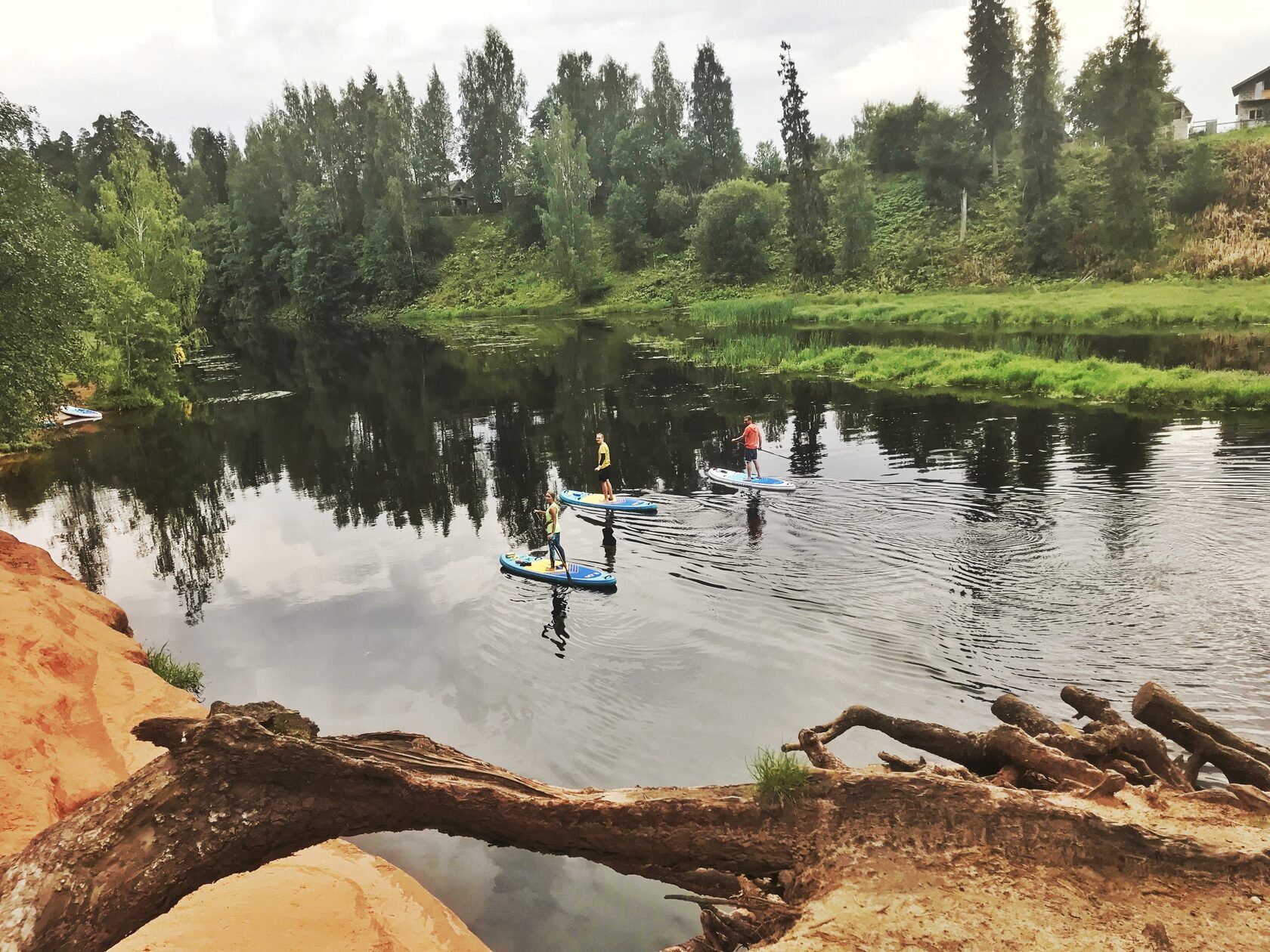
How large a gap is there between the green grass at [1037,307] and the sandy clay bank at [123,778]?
50833 mm

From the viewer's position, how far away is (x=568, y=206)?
8619 cm

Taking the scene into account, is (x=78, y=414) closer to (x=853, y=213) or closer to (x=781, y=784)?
(x=781, y=784)

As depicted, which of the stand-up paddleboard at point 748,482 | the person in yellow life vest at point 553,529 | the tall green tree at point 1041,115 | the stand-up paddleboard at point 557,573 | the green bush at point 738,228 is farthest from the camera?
the green bush at point 738,228

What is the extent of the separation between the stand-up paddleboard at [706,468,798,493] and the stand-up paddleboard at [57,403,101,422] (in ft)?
116

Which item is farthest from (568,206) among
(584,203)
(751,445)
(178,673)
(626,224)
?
(178,673)

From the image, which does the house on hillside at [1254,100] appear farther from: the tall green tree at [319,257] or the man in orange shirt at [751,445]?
the tall green tree at [319,257]

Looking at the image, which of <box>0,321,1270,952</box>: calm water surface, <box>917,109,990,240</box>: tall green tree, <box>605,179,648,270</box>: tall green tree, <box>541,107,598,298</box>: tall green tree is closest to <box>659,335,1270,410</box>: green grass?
<box>0,321,1270,952</box>: calm water surface

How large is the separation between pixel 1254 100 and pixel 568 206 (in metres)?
71.6

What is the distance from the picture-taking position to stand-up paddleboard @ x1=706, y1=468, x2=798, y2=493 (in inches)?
955

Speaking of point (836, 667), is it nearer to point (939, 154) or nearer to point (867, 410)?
point (867, 410)

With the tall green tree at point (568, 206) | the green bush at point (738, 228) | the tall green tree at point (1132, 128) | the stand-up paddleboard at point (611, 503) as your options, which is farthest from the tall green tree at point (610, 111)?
the stand-up paddleboard at point (611, 503)

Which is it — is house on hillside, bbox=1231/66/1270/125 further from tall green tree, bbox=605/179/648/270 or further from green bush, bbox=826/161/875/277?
tall green tree, bbox=605/179/648/270

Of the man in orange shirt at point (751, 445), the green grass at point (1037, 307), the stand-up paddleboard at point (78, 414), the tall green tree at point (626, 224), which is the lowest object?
the man in orange shirt at point (751, 445)

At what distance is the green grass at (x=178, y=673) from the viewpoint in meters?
14.8
